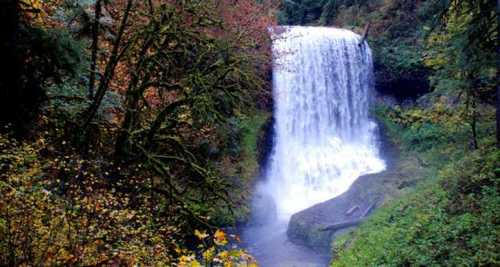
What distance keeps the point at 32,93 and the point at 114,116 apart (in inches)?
184

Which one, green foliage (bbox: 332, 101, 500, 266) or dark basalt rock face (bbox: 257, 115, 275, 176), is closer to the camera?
→ green foliage (bbox: 332, 101, 500, 266)

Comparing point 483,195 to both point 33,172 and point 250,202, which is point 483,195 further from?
point 250,202

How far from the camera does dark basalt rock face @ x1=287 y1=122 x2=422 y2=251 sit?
13461 millimetres

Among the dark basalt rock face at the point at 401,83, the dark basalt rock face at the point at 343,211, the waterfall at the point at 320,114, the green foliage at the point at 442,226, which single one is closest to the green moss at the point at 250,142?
the waterfall at the point at 320,114

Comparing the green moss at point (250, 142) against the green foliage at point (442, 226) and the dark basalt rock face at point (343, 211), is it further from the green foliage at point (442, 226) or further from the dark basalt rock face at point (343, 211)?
the green foliage at point (442, 226)

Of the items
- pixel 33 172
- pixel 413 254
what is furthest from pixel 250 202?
pixel 33 172

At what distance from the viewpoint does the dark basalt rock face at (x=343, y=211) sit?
13.5m

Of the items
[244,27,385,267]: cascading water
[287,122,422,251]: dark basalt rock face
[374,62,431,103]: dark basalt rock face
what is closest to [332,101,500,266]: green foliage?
[287,122,422,251]: dark basalt rock face

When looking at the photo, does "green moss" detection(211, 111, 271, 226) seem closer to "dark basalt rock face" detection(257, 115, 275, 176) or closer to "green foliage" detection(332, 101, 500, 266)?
"dark basalt rock face" detection(257, 115, 275, 176)

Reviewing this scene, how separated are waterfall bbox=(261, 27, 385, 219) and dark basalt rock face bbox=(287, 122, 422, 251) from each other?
3.01m

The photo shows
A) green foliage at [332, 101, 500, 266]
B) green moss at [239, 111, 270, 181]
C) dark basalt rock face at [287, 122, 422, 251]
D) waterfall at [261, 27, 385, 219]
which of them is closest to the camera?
green foliage at [332, 101, 500, 266]

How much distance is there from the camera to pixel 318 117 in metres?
21.3

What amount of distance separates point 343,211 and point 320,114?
7816 millimetres

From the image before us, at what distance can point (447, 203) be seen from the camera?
8820mm
